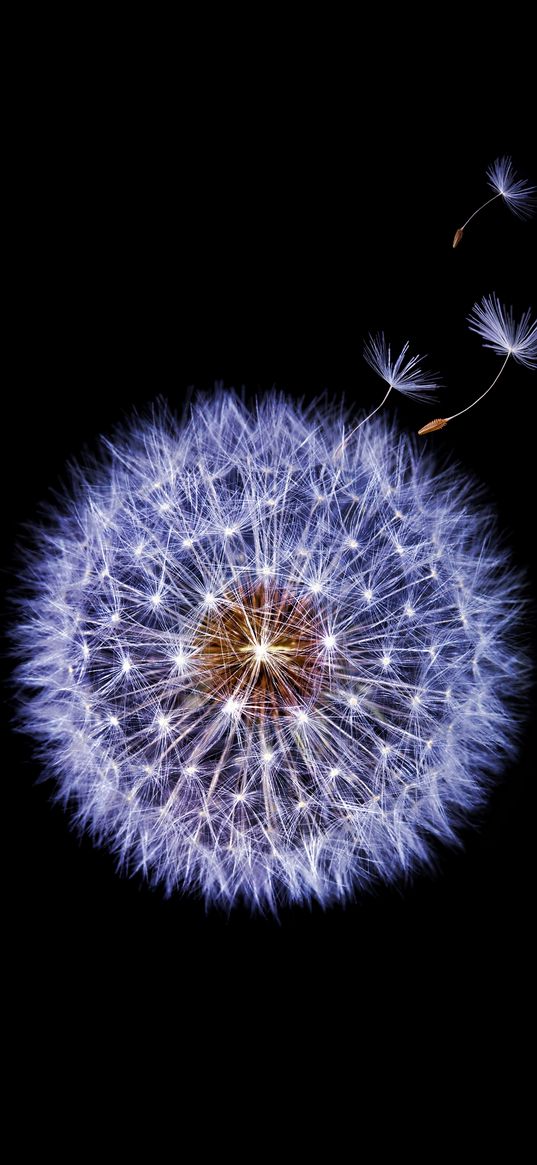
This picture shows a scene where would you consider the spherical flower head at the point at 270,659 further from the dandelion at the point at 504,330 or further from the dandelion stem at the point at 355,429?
the dandelion at the point at 504,330

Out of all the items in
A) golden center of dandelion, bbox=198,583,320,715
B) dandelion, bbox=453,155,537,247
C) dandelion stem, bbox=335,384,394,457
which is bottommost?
golden center of dandelion, bbox=198,583,320,715

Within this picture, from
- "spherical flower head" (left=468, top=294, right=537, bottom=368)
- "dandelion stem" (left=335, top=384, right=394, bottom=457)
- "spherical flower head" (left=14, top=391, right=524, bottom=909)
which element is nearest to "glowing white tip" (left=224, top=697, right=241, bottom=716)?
"spherical flower head" (left=14, top=391, right=524, bottom=909)

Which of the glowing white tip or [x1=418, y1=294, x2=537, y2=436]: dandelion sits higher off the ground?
[x1=418, y1=294, x2=537, y2=436]: dandelion

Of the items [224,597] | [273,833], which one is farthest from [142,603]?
[273,833]

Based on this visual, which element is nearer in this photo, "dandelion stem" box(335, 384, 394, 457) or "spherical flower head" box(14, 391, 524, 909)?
"spherical flower head" box(14, 391, 524, 909)

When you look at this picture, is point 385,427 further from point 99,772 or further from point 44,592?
point 99,772

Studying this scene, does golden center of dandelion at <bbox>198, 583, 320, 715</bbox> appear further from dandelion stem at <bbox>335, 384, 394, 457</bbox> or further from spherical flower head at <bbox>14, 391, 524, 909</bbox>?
dandelion stem at <bbox>335, 384, 394, 457</bbox>

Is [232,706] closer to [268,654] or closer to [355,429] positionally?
[268,654]
